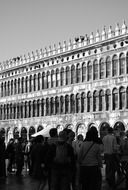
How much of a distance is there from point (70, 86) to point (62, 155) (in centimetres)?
3422

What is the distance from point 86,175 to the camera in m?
8.48

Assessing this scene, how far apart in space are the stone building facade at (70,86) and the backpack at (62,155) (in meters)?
22.3

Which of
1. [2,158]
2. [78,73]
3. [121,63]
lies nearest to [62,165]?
[2,158]

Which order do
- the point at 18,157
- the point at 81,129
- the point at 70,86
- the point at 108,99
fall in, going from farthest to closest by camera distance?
1. the point at 70,86
2. the point at 81,129
3. the point at 108,99
4. the point at 18,157

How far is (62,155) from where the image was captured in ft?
28.8

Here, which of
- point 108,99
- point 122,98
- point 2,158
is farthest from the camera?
point 108,99

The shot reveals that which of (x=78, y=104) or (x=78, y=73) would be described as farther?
(x=78, y=73)

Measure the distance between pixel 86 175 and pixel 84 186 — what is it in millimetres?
214

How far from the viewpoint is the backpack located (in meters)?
8.77

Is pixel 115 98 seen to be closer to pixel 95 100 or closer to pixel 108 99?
pixel 108 99

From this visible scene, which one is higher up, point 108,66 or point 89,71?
point 108,66

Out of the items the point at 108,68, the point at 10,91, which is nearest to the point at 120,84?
the point at 108,68

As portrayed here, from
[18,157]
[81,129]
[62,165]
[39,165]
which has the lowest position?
[18,157]

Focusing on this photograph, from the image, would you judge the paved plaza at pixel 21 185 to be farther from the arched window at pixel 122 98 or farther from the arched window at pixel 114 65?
the arched window at pixel 114 65
